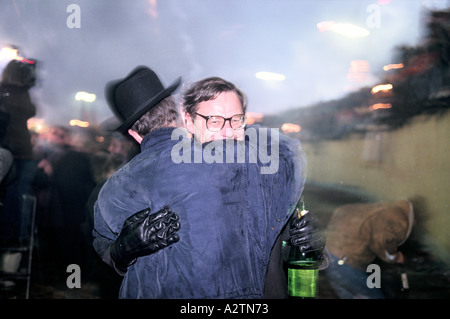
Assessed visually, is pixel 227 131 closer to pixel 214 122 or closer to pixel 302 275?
pixel 214 122

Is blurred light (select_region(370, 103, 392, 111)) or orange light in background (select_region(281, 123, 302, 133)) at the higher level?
orange light in background (select_region(281, 123, 302, 133))

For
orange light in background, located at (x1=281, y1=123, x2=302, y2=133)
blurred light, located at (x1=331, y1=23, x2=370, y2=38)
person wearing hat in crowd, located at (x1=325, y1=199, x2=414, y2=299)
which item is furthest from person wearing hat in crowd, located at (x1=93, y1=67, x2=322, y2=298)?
orange light in background, located at (x1=281, y1=123, x2=302, y2=133)

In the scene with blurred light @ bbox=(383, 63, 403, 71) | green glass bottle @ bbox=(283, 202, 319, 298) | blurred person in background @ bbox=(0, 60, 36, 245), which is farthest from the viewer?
blurred light @ bbox=(383, 63, 403, 71)

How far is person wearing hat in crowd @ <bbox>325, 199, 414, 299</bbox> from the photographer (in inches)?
233

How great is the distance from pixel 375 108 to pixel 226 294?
7.26 meters

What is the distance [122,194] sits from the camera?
1.49 meters

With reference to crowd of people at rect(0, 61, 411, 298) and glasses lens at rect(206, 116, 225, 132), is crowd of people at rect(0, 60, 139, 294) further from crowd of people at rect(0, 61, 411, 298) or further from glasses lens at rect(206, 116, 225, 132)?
glasses lens at rect(206, 116, 225, 132)

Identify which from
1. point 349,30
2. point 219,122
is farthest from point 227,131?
point 349,30

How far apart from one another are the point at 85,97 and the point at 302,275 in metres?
8.13

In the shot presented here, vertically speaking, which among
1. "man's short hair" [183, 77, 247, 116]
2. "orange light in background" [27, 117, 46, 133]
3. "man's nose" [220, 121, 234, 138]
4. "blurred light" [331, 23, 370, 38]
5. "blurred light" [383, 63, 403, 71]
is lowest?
"man's nose" [220, 121, 234, 138]

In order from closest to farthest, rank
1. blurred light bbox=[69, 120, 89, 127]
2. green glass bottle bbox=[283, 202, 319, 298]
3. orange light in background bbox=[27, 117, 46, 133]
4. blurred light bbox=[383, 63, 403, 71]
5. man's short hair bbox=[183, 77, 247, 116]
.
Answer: man's short hair bbox=[183, 77, 247, 116]
green glass bottle bbox=[283, 202, 319, 298]
orange light in background bbox=[27, 117, 46, 133]
blurred light bbox=[383, 63, 403, 71]
blurred light bbox=[69, 120, 89, 127]

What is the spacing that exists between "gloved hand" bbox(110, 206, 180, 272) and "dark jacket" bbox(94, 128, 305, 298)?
3cm

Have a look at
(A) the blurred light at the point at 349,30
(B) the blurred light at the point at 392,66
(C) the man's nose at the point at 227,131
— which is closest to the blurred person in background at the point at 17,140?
(C) the man's nose at the point at 227,131

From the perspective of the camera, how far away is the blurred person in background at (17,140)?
5.27 m
